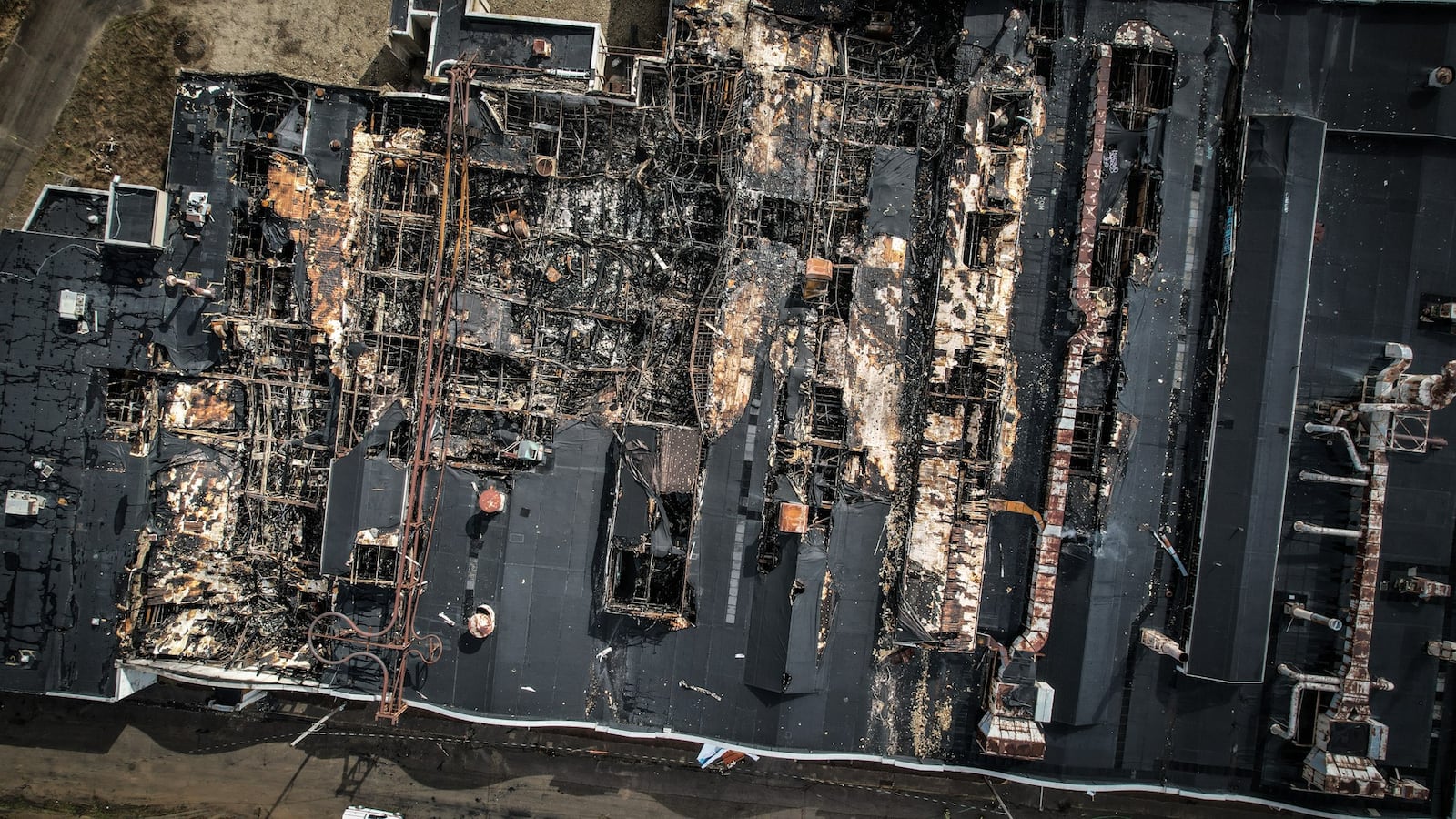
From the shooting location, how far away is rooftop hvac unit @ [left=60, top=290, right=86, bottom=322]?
13695 millimetres

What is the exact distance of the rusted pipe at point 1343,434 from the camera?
13.4 m

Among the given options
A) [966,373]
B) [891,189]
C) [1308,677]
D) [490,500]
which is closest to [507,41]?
[891,189]

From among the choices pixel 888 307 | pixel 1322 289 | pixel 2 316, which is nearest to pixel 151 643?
pixel 2 316

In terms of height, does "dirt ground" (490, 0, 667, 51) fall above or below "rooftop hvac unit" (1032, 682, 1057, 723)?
above

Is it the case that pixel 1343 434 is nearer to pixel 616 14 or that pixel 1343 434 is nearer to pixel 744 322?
pixel 744 322

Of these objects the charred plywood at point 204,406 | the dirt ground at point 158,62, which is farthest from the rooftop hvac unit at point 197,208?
the dirt ground at point 158,62

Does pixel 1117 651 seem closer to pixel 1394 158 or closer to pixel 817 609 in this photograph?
pixel 817 609

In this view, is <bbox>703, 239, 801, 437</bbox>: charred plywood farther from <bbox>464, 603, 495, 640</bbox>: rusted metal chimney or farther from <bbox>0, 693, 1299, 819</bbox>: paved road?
<bbox>0, 693, 1299, 819</bbox>: paved road

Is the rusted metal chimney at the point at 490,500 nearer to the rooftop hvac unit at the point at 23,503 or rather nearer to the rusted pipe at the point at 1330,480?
the rooftop hvac unit at the point at 23,503

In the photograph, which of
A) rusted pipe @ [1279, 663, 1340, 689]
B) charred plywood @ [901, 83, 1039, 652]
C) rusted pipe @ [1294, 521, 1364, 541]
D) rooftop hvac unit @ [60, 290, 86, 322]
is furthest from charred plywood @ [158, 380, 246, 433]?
rusted pipe @ [1279, 663, 1340, 689]

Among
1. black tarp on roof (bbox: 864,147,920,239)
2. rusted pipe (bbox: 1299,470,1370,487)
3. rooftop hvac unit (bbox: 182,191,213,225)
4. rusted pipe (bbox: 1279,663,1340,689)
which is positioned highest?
black tarp on roof (bbox: 864,147,920,239)

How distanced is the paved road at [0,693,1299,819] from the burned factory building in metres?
2.29

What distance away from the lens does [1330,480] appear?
13.5 m

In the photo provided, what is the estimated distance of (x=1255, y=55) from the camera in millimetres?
A: 13711
